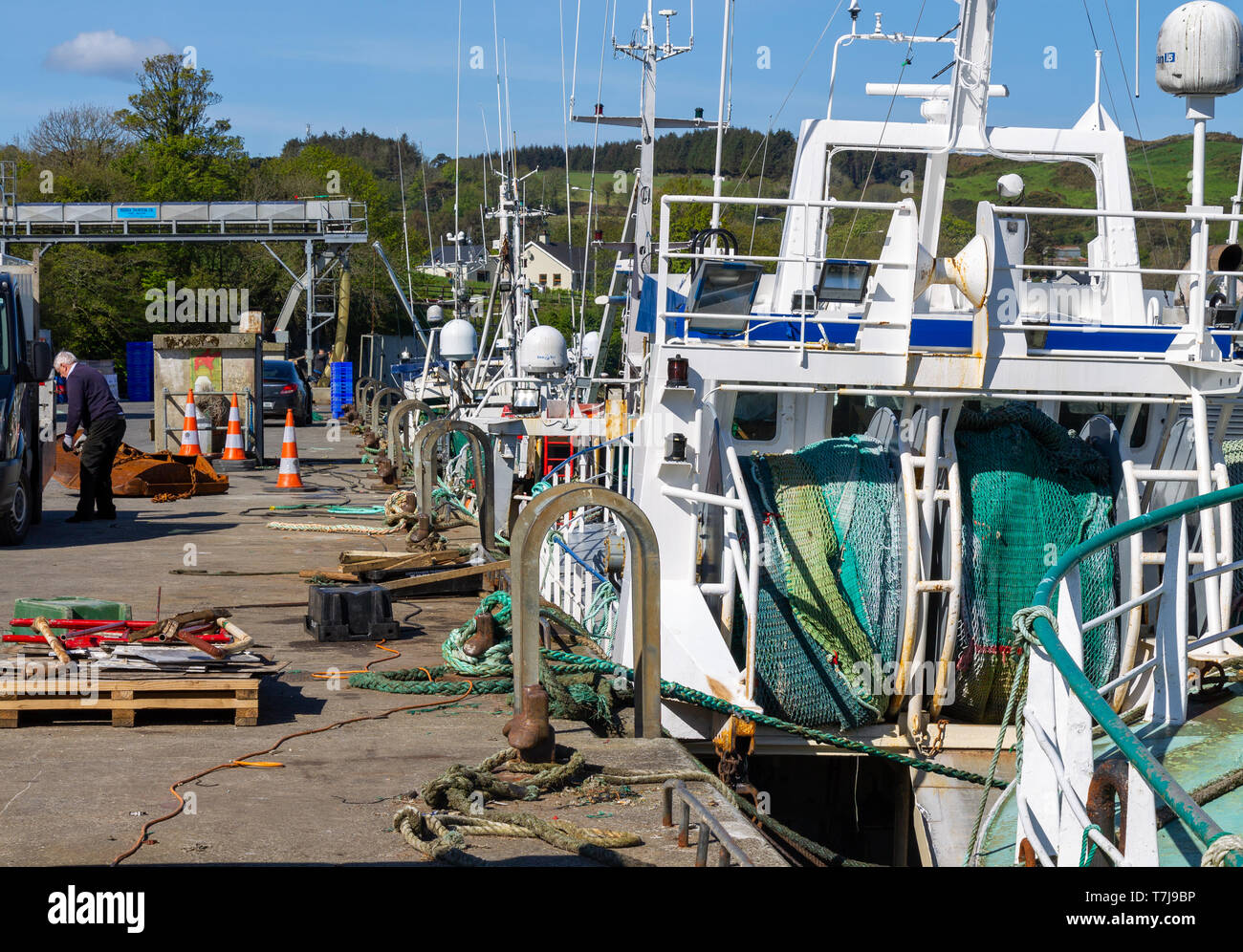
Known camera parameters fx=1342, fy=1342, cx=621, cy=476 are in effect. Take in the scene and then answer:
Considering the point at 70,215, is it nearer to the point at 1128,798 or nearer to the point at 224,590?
the point at 224,590

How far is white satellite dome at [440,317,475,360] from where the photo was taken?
22688 mm

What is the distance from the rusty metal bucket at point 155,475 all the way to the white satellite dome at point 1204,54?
12683 mm

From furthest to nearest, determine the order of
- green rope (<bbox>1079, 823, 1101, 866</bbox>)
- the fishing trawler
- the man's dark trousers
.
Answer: the man's dark trousers → the fishing trawler → green rope (<bbox>1079, 823, 1101, 866</bbox>)

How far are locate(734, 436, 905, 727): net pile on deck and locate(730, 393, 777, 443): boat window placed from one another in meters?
1.52

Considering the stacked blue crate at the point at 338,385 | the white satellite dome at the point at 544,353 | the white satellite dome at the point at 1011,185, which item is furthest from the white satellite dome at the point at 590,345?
the white satellite dome at the point at 1011,185

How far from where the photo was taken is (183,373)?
21688mm

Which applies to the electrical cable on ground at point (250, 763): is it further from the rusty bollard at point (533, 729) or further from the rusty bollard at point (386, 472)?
the rusty bollard at point (386, 472)

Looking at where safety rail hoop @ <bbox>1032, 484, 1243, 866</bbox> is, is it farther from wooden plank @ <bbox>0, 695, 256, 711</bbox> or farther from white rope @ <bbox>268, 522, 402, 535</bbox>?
white rope @ <bbox>268, 522, 402, 535</bbox>

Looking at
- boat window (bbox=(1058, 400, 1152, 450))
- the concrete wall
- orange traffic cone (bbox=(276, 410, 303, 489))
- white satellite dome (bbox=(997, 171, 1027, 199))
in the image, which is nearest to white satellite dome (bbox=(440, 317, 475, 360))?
the concrete wall

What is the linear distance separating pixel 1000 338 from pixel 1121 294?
2.56 m

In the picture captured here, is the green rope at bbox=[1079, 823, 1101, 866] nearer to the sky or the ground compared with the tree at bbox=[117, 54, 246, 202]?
nearer to the ground

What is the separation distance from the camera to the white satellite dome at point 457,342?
22688 millimetres

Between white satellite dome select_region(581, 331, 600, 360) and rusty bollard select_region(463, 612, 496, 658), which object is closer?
rusty bollard select_region(463, 612, 496, 658)
